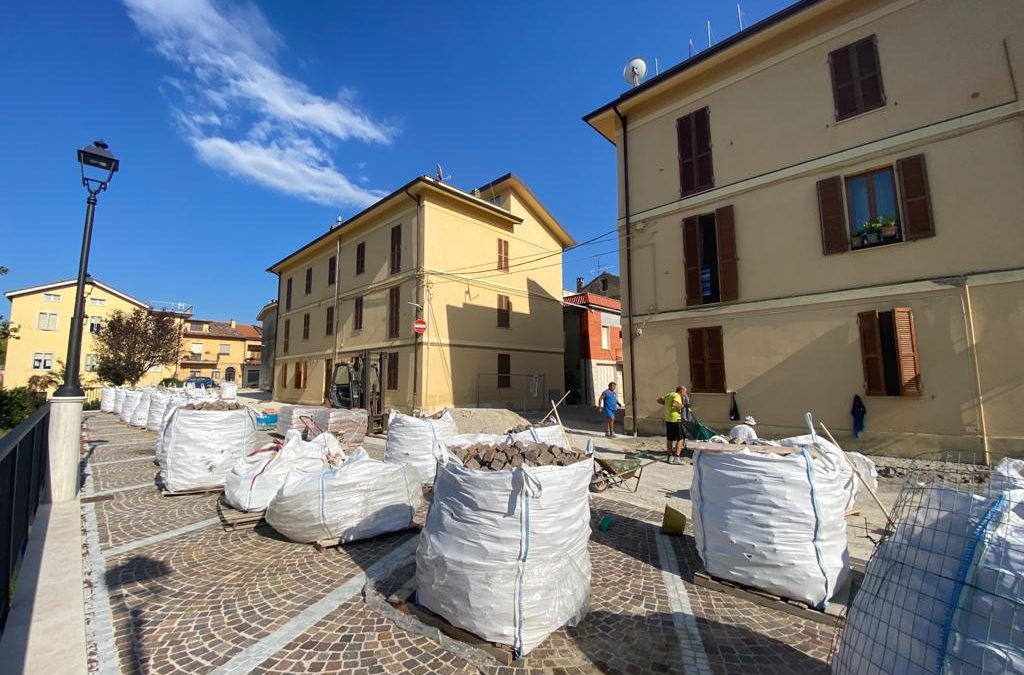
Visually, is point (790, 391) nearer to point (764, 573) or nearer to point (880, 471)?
point (880, 471)

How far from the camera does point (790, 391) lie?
Result: 9.65 m

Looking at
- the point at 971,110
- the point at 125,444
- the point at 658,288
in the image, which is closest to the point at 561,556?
the point at 658,288

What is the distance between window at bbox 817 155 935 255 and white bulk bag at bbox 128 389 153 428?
18807 mm

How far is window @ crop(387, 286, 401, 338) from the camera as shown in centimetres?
1719

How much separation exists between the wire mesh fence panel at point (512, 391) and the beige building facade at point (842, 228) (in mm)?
6955

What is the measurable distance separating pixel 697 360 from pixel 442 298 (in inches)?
372

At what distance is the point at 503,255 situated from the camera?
1912cm

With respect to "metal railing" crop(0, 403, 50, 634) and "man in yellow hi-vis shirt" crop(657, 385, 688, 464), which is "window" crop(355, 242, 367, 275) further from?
"man in yellow hi-vis shirt" crop(657, 385, 688, 464)

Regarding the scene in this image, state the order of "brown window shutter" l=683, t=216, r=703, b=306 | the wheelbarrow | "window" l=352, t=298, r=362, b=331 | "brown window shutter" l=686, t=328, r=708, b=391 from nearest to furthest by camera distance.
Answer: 1. the wheelbarrow
2. "brown window shutter" l=686, t=328, r=708, b=391
3. "brown window shutter" l=683, t=216, r=703, b=306
4. "window" l=352, t=298, r=362, b=331

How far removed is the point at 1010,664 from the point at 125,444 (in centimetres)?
1407

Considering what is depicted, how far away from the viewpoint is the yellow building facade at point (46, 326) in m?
31.4

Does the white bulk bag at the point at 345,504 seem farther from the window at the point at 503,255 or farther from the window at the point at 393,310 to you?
the window at the point at 503,255

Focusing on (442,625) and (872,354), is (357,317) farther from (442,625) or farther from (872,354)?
(442,625)

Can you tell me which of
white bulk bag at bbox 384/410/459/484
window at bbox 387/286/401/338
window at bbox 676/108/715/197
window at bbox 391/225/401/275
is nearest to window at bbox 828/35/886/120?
window at bbox 676/108/715/197
